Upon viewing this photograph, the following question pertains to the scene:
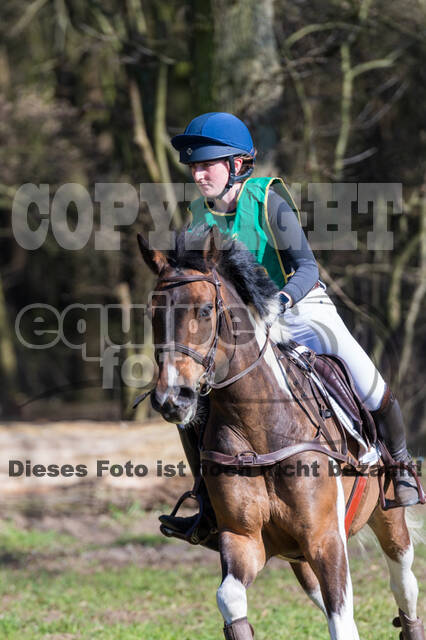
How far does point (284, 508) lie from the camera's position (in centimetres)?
333

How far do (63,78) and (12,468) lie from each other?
28.8 ft

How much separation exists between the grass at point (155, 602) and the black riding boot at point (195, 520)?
1.59 metres

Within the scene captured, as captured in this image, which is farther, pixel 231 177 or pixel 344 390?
pixel 344 390

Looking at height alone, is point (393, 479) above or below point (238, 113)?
below

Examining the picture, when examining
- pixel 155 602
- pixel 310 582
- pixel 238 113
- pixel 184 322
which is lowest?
pixel 155 602

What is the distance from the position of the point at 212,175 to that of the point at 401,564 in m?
2.29

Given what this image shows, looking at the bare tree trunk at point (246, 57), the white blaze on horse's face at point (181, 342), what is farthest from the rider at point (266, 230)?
the bare tree trunk at point (246, 57)

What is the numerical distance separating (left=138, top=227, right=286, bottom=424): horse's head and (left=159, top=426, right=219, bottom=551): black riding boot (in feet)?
2.22

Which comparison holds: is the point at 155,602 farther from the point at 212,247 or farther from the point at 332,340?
the point at 212,247

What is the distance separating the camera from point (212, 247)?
128 inches

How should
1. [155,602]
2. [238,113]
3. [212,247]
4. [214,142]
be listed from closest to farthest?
[212,247]
[214,142]
[155,602]
[238,113]

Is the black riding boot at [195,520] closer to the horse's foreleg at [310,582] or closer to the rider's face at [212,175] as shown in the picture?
the horse's foreleg at [310,582]

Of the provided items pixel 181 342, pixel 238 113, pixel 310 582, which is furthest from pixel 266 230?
pixel 238 113

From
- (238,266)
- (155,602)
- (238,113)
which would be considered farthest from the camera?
(238,113)
